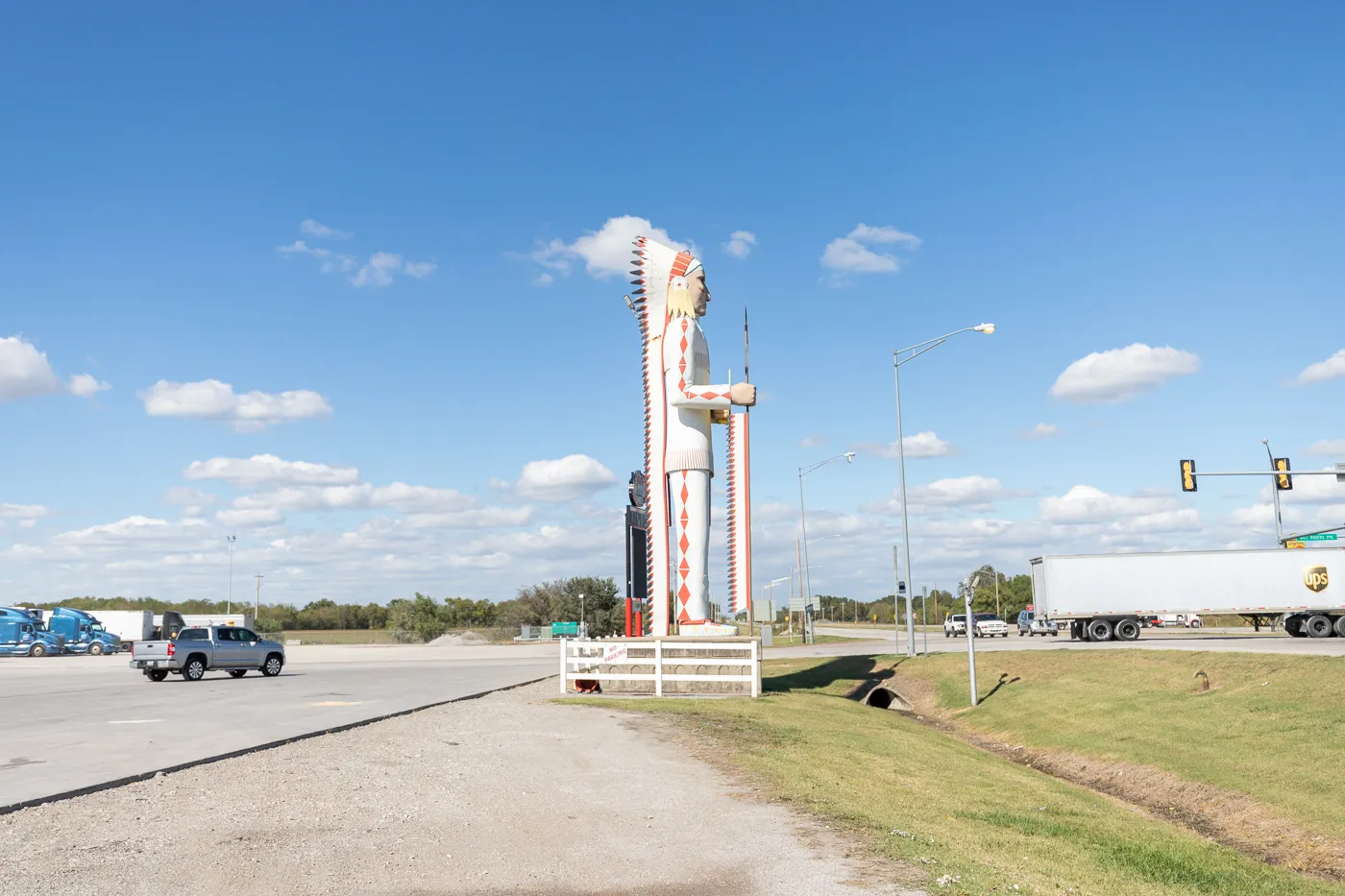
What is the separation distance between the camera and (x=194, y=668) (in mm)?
32500

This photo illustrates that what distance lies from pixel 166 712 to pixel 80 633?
55.3 metres

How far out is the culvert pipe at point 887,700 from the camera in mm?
29500

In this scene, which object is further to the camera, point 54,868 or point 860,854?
point 860,854

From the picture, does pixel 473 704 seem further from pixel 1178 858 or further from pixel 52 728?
pixel 1178 858

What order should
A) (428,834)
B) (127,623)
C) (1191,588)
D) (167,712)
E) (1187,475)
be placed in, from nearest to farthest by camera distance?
(428,834), (167,712), (1187,475), (1191,588), (127,623)

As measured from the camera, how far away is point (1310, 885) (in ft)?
32.9

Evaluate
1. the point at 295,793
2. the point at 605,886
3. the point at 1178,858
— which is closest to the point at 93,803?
the point at 295,793

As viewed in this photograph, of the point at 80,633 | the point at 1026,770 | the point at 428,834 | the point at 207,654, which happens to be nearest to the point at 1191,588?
the point at 1026,770

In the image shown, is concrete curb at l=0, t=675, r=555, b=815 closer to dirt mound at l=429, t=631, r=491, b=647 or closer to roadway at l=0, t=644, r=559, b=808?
roadway at l=0, t=644, r=559, b=808

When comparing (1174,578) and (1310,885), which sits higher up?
(1174,578)

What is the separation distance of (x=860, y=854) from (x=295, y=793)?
577 centimetres

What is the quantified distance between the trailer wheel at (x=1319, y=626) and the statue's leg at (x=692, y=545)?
31833mm

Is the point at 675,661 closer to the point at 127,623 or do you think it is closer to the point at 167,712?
the point at 167,712

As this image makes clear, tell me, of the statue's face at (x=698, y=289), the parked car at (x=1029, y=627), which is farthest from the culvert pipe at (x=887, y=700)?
the parked car at (x=1029, y=627)
